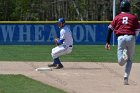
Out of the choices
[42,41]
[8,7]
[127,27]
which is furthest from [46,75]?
[8,7]

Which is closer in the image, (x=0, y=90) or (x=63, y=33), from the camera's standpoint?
(x=0, y=90)

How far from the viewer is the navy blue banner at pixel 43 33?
31.3m

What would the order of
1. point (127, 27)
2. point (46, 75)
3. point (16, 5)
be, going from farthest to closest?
point (16, 5)
point (46, 75)
point (127, 27)

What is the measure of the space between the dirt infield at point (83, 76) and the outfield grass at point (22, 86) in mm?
382

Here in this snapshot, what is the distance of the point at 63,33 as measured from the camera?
1614 centimetres

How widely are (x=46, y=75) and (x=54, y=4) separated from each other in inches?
1062

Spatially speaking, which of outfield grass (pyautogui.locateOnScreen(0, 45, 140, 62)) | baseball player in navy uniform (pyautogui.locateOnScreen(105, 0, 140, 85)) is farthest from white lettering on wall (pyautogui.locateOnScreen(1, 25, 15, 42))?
baseball player in navy uniform (pyautogui.locateOnScreen(105, 0, 140, 85))

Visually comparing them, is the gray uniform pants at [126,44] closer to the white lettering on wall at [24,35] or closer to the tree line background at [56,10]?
the white lettering on wall at [24,35]

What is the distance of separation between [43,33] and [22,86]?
19.5 metres

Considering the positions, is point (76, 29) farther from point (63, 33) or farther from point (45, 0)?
point (63, 33)

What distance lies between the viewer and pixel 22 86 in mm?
12070

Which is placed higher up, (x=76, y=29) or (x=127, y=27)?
(x=127, y=27)

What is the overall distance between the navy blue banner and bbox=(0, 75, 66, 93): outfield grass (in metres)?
17.6

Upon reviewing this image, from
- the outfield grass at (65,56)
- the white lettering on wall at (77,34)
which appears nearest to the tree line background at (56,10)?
the white lettering on wall at (77,34)
